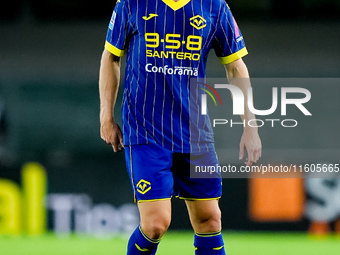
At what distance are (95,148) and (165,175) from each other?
4073 millimetres

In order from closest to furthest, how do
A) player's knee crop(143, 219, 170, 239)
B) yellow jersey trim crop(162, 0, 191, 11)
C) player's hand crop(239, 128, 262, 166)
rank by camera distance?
player's knee crop(143, 219, 170, 239), yellow jersey trim crop(162, 0, 191, 11), player's hand crop(239, 128, 262, 166)

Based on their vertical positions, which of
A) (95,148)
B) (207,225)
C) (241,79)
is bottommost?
(95,148)

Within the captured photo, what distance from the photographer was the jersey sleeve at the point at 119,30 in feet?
12.6

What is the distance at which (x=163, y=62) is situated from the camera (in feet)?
12.4

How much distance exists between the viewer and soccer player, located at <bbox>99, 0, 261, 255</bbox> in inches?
148

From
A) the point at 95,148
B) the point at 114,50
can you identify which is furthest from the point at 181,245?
the point at 114,50

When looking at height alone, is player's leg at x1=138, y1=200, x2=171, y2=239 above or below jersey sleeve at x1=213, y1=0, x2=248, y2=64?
below

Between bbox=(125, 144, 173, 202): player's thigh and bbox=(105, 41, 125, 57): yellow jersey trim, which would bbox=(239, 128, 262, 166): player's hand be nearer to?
bbox=(125, 144, 173, 202): player's thigh

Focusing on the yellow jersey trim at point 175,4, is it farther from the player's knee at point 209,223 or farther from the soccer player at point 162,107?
the player's knee at point 209,223

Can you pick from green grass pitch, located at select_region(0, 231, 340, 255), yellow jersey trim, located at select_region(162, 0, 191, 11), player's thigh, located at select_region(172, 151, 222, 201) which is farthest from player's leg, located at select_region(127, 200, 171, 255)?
green grass pitch, located at select_region(0, 231, 340, 255)

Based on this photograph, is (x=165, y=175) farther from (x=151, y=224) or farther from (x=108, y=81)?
(x=108, y=81)

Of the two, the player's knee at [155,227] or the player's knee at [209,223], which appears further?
the player's knee at [209,223]

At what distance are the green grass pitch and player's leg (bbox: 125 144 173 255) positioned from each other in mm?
2536

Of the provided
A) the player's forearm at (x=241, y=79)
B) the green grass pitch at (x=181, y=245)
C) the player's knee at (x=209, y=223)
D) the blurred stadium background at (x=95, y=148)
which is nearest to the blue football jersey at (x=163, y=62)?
the player's forearm at (x=241, y=79)
